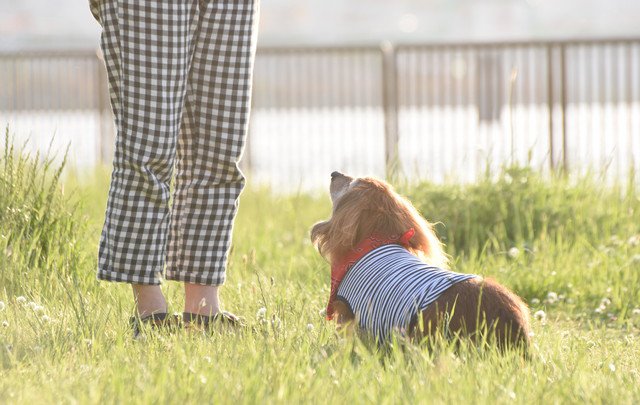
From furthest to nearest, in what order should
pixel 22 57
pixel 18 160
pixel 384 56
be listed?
pixel 22 57, pixel 384 56, pixel 18 160

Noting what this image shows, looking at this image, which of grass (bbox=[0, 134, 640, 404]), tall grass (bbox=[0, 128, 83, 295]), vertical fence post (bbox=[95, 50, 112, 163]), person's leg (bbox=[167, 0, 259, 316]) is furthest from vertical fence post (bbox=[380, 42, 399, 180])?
person's leg (bbox=[167, 0, 259, 316])

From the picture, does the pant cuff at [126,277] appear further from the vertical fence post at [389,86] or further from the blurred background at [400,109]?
the vertical fence post at [389,86]

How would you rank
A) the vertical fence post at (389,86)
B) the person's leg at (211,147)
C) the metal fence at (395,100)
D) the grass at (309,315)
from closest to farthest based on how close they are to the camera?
the grass at (309,315)
the person's leg at (211,147)
the metal fence at (395,100)
the vertical fence post at (389,86)

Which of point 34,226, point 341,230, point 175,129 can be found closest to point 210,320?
point 341,230

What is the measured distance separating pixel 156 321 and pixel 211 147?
1.79ft

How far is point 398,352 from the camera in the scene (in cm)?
260

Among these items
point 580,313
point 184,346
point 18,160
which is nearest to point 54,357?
point 184,346

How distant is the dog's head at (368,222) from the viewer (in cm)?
311

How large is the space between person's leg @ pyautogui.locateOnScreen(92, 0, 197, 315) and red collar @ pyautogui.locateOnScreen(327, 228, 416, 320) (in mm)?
529

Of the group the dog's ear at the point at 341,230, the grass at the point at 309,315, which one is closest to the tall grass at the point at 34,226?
the grass at the point at 309,315

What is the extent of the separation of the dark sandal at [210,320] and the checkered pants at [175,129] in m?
0.11

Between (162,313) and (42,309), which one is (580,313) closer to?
(162,313)

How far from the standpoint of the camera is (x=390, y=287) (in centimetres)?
289

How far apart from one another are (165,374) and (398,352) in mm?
614
